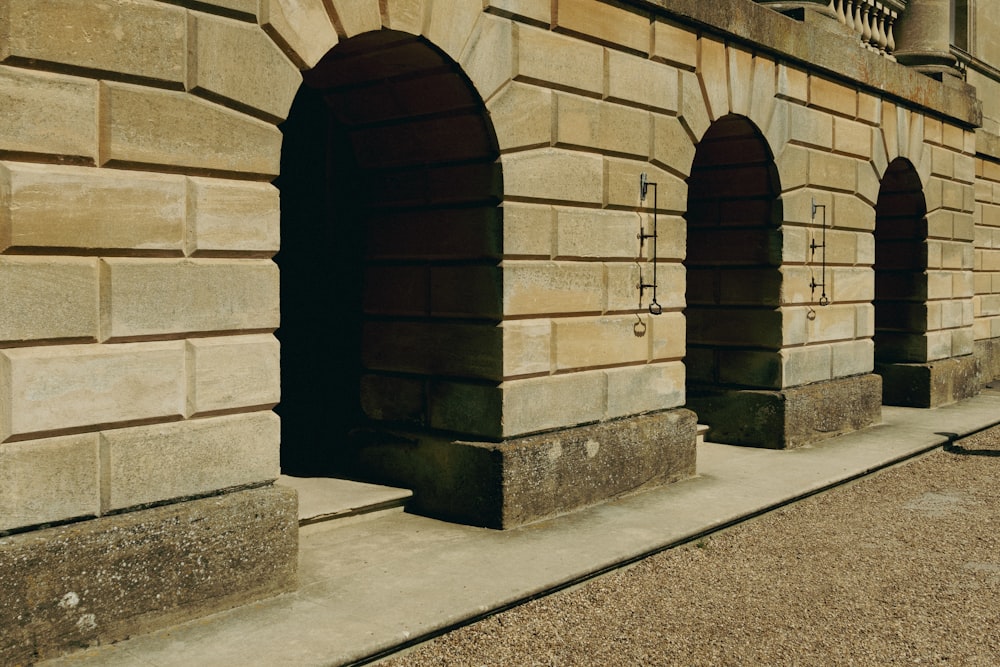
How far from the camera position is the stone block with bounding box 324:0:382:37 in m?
6.29

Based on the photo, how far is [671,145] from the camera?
29.8ft

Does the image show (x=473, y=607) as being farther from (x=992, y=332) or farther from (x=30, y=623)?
(x=992, y=332)

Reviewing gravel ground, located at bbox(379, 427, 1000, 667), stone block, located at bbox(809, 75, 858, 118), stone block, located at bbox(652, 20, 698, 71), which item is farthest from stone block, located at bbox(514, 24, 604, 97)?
stone block, located at bbox(809, 75, 858, 118)

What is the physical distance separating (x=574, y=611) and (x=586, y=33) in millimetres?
4619

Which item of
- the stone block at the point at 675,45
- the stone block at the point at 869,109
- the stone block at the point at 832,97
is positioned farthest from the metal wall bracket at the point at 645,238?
the stone block at the point at 869,109

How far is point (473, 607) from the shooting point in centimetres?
570

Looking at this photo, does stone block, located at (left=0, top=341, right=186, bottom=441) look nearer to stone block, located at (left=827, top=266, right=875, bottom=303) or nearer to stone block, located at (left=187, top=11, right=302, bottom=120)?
stone block, located at (left=187, top=11, right=302, bottom=120)

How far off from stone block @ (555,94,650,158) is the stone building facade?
4 cm

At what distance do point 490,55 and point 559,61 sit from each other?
763 mm

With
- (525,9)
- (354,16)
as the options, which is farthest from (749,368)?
(354,16)

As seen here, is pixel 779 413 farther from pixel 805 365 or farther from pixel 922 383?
pixel 922 383

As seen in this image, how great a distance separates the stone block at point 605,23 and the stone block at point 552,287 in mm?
1869

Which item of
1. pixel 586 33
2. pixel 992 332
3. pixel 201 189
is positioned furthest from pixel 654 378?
pixel 992 332

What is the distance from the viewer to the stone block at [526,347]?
7.51 meters
